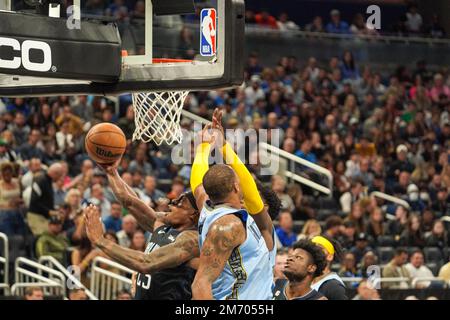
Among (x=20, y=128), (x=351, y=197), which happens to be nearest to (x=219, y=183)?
(x=20, y=128)

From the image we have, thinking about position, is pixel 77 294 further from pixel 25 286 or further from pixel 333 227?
pixel 333 227

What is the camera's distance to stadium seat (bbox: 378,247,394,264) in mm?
14359

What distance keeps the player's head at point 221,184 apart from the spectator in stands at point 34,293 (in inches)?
196

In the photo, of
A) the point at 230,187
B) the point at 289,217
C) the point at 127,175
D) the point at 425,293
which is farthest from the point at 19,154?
the point at 230,187

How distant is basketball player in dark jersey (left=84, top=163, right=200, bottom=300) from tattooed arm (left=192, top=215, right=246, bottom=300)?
0.55 m

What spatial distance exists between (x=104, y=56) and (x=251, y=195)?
145 cm

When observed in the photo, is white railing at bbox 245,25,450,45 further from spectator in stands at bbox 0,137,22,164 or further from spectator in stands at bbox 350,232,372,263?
spectator in stands at bbox 0,137,22,164

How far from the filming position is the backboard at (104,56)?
5898 mm

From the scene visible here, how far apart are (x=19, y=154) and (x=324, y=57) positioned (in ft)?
25.8

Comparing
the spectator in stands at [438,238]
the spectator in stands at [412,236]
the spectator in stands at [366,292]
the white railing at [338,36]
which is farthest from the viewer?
the white railing at [338,36]

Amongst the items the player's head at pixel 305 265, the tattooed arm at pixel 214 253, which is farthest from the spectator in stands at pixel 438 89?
the tattooed arm at pixel 214 253

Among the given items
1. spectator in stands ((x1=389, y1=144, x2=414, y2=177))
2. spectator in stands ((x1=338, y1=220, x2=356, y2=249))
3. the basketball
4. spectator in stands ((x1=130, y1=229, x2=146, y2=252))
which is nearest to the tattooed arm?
the basketball

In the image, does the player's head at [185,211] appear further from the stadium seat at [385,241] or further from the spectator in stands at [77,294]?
the stadium seat at [385,241]

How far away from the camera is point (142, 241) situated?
12.4 meters
